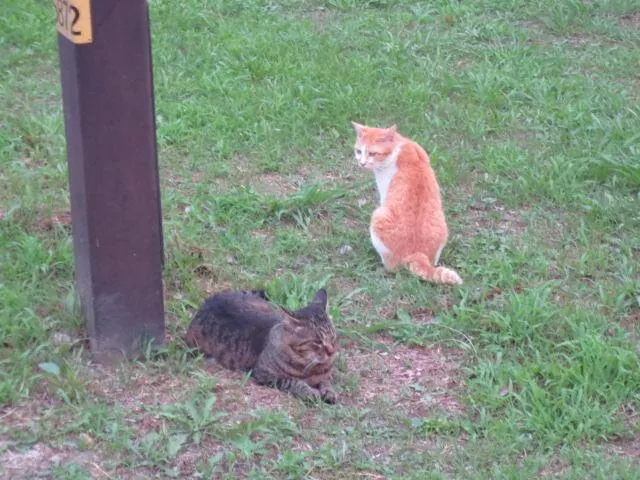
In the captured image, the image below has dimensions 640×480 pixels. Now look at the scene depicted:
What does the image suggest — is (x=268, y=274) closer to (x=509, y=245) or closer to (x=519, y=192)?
(x=509, y=245)

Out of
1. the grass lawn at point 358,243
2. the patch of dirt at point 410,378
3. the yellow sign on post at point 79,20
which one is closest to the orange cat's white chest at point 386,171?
the grass lawn at point 358,243

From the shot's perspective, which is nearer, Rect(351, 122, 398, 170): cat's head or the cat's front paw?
the cat's front paw

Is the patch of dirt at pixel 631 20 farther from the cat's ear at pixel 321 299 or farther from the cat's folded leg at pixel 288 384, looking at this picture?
the cat's folded leg at pixel 288 384

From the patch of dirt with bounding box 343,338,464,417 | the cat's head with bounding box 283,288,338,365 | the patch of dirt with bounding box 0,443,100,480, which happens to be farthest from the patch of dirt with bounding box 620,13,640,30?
the patch of dirt with bounding box 0,443,100,480

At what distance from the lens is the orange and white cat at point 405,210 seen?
5.64m

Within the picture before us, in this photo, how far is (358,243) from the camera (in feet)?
19.8

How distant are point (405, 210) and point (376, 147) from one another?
55 cm

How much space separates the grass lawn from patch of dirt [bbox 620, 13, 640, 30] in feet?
0.09

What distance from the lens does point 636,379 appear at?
4.57 m

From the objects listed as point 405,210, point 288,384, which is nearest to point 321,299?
point 288,384

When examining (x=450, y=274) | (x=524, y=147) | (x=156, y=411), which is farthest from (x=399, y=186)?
(x=156, y=411)

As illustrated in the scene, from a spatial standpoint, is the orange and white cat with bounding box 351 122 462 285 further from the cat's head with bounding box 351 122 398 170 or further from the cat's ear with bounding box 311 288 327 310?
the cat's ear with bounding box 311 288 327 310

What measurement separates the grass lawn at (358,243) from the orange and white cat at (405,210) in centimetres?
A: 14

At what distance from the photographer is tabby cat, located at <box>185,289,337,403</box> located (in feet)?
14.8
